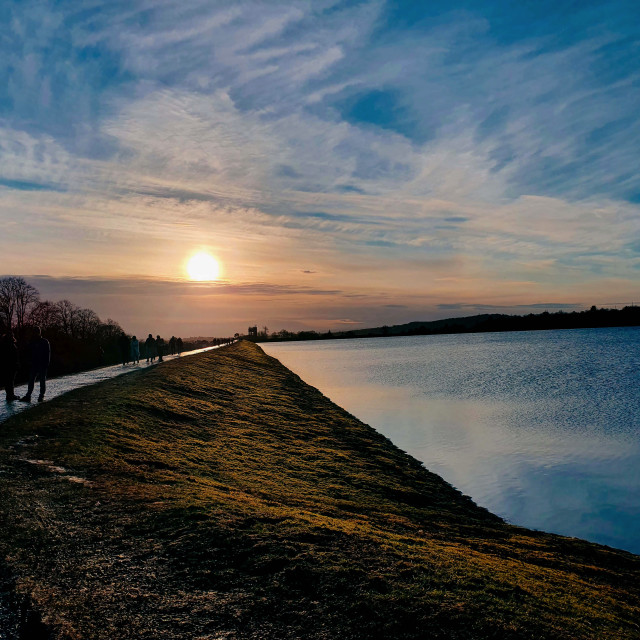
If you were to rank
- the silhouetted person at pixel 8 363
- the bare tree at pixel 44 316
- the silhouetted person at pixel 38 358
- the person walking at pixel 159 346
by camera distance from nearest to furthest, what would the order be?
the silhouetted person at pixel 8 363, the silhouetted person at pixel 38 358, the person walking at pixel 159 346, the bare tree at pixel 44 316

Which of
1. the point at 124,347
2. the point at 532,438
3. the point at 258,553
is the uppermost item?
the point at 124,347

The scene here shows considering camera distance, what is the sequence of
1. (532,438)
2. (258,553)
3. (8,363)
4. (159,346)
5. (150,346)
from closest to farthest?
1. (258,553)
2. (8,363)
3. (532,438)
4. (150,346)
5. (159,346)

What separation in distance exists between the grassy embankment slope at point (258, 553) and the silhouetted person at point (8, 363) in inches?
176

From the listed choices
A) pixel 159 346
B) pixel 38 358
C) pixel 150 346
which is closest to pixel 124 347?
pixel 150 346

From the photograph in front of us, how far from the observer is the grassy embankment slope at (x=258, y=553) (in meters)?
6.42

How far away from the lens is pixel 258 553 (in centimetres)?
811

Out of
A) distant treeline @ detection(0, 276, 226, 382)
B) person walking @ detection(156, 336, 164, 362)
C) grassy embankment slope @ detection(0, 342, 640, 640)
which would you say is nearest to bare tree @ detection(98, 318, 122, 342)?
distant treeline @ detection(0, 276, 226, 382)

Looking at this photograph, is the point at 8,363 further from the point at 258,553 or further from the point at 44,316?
the point at 44,316

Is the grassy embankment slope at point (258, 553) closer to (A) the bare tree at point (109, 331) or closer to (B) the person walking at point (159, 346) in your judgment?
(B) the person walking at point (159, 346)

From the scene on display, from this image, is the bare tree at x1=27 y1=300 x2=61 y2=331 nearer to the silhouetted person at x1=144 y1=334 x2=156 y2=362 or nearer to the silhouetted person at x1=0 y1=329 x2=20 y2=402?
the silhouetted person at x1=144 y1=334 x2=156 y2=362

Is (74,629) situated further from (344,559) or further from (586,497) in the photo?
(586,497)

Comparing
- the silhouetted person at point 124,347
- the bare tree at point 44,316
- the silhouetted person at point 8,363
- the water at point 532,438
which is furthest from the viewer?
the bare tree at point 44,316

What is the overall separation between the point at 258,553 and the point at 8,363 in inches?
697

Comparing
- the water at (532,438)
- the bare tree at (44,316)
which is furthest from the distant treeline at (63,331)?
the water at (532,438)
